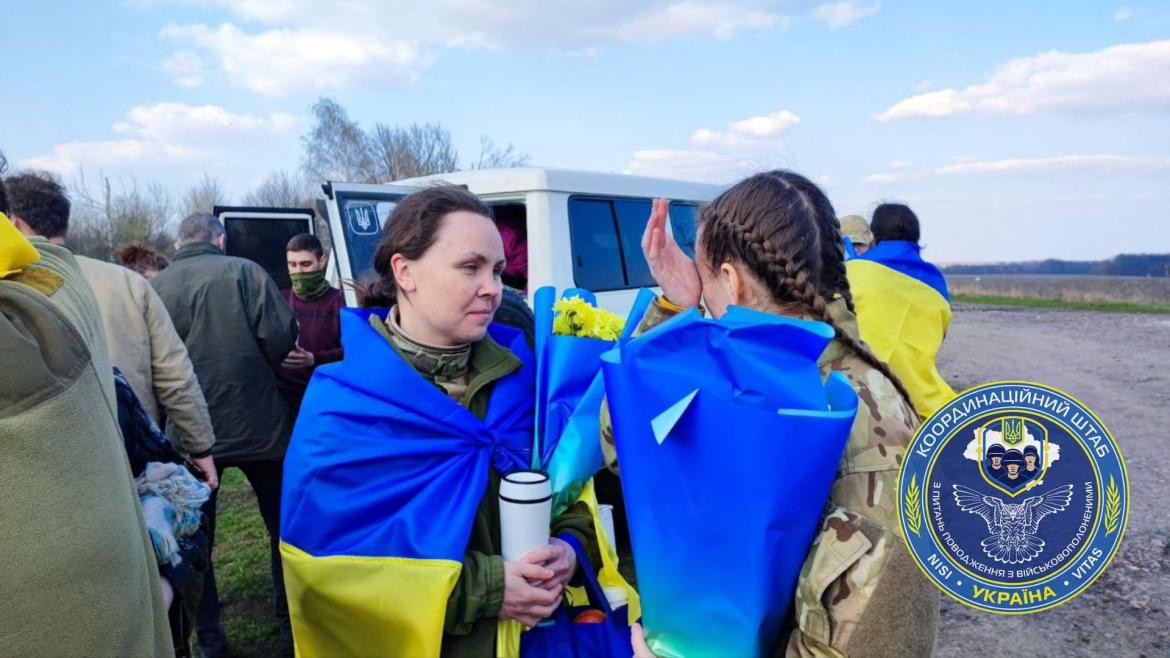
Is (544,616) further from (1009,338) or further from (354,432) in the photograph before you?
(1009,338)

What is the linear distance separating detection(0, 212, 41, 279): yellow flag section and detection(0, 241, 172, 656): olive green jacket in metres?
0.04

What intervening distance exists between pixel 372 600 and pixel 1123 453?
7.91 meters

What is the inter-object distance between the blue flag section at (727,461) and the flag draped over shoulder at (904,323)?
2.63 meters

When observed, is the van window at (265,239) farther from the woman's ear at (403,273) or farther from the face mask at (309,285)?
the woman's ear at (403,273)

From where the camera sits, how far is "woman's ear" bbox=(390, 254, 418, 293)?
219cm

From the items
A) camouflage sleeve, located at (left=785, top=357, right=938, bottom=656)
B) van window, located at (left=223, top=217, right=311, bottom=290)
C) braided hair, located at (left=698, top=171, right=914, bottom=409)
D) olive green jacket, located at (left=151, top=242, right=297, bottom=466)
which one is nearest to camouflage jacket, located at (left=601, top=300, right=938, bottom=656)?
camouflage sleeve, located at (left=785, top=357, right=938, bottom=656)

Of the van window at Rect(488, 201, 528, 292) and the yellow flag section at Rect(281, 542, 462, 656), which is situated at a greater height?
the van window at Rect(488, 201, 528, 292)

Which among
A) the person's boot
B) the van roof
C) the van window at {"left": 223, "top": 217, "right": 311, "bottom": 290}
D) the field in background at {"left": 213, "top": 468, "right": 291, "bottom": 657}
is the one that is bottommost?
the field in background at {"left": 213, "top": 468, "right": 291, "bottom": 657}

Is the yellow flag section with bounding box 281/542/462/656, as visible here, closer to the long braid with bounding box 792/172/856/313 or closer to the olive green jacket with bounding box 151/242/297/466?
the long braid with bounding box 792/172/856/313

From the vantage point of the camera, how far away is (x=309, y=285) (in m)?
4.98

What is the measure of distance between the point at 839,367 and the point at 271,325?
3.66 m

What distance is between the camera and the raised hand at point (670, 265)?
1.78m

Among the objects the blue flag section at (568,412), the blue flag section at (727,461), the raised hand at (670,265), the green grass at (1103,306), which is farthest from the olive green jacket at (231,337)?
the green grass at (1103,306)

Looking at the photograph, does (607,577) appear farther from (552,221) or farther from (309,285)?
(552,221)
